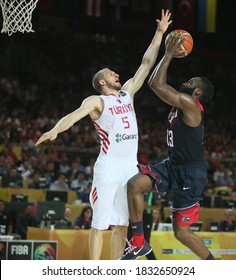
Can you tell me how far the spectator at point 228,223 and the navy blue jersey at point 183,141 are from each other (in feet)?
24.8

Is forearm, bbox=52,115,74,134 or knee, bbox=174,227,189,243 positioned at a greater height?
forearm, bbox=52,115,74,134

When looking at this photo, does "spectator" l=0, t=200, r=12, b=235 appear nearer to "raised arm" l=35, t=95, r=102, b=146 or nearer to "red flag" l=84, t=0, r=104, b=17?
"raised arm" l=35, t=95, r=102, b=146

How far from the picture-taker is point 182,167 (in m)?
8.38

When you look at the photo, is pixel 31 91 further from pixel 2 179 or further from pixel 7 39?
pixel 2 179

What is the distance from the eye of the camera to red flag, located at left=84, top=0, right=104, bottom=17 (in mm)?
26297

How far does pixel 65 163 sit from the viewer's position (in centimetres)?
1931

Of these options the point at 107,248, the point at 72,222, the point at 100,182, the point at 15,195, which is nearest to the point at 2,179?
the point at 15,195

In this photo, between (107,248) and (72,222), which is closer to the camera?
(107,248)

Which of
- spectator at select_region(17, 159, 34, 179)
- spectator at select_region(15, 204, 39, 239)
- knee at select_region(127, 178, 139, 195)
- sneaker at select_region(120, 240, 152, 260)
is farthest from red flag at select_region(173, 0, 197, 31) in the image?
sneaker at select_region(120, 240, 152, 260)

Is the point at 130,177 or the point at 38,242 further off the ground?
the point at 130,177

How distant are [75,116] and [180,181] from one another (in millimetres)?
1431

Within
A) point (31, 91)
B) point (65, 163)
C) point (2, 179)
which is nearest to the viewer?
point (2, 179)

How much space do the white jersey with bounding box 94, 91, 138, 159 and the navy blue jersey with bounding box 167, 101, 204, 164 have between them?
0.48 m
